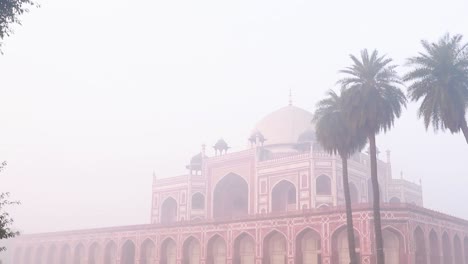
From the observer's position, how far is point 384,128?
2784 cm

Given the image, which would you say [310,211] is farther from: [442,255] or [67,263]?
[67,263]

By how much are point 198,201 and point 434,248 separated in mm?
29168

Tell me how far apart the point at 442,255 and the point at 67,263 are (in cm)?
4518

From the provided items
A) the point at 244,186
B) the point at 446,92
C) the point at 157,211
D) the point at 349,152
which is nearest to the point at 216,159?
the point at 244,186

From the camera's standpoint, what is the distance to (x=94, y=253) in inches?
2388

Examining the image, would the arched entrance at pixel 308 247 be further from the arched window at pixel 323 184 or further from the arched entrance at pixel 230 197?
the arched entrance at pixel 230 197

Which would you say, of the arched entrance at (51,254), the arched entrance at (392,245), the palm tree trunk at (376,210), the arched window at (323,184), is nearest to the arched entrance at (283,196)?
the arched window at (323,184)

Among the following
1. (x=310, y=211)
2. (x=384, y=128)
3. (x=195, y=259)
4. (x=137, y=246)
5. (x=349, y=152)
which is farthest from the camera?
(x=137, y=246)

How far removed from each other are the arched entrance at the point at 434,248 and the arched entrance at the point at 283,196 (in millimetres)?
15371

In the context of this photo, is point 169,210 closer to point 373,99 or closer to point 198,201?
point 198,201

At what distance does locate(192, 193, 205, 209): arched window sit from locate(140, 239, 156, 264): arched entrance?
28.7ft

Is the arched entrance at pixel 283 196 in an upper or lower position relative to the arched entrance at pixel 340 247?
upper

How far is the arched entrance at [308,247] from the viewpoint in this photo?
39406 mm

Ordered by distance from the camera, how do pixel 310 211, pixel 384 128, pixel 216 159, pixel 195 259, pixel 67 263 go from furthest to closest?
pixel 67 263 < pixel 216 159 < pixel 195 259 < pixel 310 211 < pixel 384 128
